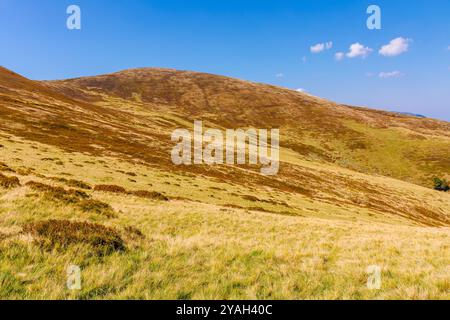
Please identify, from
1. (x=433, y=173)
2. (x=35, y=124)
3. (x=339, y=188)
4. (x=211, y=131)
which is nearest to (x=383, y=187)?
(x=339, y=188)

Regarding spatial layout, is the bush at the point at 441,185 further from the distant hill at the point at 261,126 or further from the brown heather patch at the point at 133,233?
the brown heather patch at the point at 133,233

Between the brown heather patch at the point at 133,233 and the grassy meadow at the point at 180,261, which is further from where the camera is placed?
the brown heather patch at the point at 133,233

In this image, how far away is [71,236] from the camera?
9.21 metres

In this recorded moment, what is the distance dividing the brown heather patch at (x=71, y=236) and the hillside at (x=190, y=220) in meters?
0.08

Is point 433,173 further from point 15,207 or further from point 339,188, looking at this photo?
point 15,207

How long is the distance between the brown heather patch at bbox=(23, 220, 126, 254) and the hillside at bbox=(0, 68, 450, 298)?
0.08m

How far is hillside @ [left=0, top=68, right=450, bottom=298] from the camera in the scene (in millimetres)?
7574

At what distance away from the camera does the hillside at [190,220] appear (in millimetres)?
7574

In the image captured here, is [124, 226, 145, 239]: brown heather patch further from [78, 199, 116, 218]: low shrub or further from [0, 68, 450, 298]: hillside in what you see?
[78, 199, 116, 218]: low shrub

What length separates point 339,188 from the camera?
6875cm

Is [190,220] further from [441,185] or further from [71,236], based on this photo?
[441,185]

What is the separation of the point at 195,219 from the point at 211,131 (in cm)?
12085

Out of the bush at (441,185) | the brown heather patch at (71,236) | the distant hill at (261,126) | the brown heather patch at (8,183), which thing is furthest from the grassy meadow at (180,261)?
the bush at (441,185)

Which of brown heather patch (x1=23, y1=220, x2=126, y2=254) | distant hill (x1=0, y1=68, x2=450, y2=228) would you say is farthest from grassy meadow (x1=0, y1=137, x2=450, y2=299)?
distant hill (x1=0, y1=68, x2=450, y2=228)
